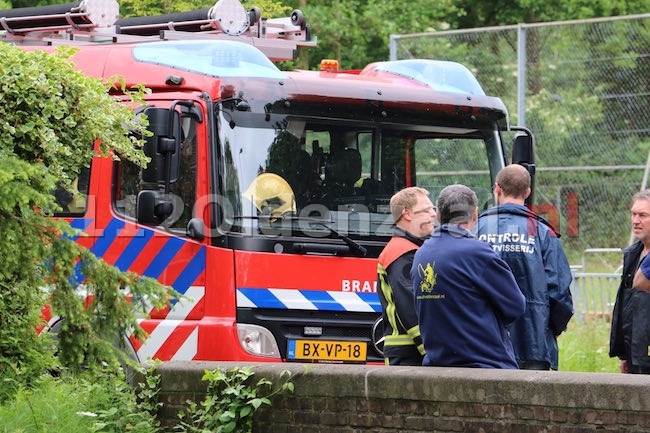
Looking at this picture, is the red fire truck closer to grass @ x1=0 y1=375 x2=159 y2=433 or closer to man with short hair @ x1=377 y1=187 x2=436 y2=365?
grass @ x1=0 y1=375 x2=159 y2=433

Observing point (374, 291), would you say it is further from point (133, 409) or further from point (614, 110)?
point (614, 110)

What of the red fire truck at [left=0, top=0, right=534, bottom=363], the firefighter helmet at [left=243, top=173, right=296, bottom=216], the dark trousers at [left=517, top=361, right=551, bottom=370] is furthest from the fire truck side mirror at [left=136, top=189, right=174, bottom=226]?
the dark trousers at [left=517, top=361, right=551, bottom=370]

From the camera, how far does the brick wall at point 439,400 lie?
19.5ft

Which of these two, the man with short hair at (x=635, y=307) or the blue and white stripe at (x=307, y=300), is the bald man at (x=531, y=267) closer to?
the man with short hair at (x=635, y=307)

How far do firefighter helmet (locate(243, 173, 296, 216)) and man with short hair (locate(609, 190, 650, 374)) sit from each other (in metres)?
2.35

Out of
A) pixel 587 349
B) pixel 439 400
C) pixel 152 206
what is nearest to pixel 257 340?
pixel 152 206

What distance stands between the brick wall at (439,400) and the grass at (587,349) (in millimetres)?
5685

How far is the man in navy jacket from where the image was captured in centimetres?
642

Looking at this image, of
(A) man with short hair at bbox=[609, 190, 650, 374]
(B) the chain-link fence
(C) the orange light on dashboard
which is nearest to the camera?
(A) man with short hair at bbox=[609, 190, 650, 374]

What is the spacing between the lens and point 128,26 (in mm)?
11422

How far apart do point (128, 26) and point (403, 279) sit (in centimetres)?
516

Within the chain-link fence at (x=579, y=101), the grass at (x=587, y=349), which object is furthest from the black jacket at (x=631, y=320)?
the chain-link fence at (x=579, y=101)

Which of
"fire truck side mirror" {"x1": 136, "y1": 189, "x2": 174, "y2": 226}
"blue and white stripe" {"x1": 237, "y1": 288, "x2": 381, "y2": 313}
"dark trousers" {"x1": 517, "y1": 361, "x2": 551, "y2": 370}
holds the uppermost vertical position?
"fire truck side mirror" {"x1": 136, "y1": 189, "x2": 174, "y2": 226}

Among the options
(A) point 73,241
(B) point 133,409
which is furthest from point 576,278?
(A) point 73,241
